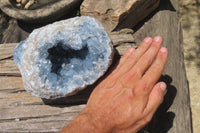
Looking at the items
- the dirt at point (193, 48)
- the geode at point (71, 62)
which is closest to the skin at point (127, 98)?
the geode at point (71, 62)

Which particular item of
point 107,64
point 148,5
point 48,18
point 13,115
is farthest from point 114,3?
point 13,115

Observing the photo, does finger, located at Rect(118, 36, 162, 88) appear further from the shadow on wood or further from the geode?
the shadow on wood

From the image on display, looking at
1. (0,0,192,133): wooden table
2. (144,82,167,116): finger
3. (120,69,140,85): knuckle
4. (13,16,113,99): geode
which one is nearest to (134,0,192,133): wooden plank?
(0,0,192,133): wooden table

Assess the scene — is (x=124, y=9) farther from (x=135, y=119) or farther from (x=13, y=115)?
(x=13, y=115)

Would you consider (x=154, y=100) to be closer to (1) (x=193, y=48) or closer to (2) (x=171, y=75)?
(2) (x=171, y=75)

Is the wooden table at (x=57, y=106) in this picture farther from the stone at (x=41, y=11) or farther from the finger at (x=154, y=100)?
the stone at (x=41, y=11)

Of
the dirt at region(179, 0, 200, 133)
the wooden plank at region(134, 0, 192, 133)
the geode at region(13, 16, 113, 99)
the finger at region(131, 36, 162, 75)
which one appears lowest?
the dirt at region(179, 0, 200, 133)

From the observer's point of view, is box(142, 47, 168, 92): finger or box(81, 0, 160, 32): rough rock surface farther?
box(81, 0, 160, 32): rough rock surface
